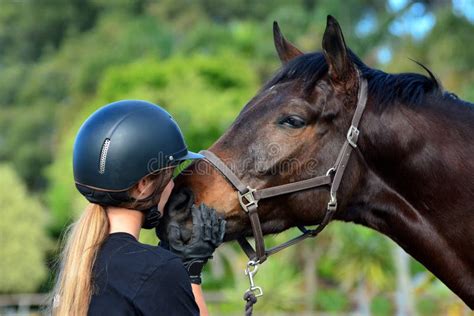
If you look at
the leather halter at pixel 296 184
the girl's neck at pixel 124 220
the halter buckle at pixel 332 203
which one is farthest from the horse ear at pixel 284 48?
the girl's neck at pixel 124 220

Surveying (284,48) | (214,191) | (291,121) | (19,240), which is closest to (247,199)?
(214,191)

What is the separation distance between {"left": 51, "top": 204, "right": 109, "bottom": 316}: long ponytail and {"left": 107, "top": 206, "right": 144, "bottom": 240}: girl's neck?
0.12 feet

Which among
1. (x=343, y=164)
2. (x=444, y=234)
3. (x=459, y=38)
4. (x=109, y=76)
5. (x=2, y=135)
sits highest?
(x=343, y=164)

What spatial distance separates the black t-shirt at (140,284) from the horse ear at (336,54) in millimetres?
1532

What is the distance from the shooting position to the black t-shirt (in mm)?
2908

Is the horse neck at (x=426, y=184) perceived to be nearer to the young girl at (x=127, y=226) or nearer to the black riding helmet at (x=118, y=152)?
the young girl at (x=127, y=226)

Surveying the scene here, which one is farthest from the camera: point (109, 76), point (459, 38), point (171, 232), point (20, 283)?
point (109, 76)

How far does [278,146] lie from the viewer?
3.85 m

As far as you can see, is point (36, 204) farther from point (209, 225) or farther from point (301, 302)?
point (209, 225)

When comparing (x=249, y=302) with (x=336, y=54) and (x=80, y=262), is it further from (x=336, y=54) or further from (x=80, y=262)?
(x=336, y=54)

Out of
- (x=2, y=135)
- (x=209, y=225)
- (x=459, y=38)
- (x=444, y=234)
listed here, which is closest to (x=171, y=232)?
(x=209, y=225)

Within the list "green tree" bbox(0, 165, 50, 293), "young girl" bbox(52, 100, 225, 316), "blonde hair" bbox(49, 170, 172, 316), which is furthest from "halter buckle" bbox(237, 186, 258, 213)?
"green tree" bbox(0, 165, 50, 293)

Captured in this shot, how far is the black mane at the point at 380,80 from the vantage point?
3965 mm

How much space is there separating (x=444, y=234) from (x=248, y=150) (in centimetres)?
116
